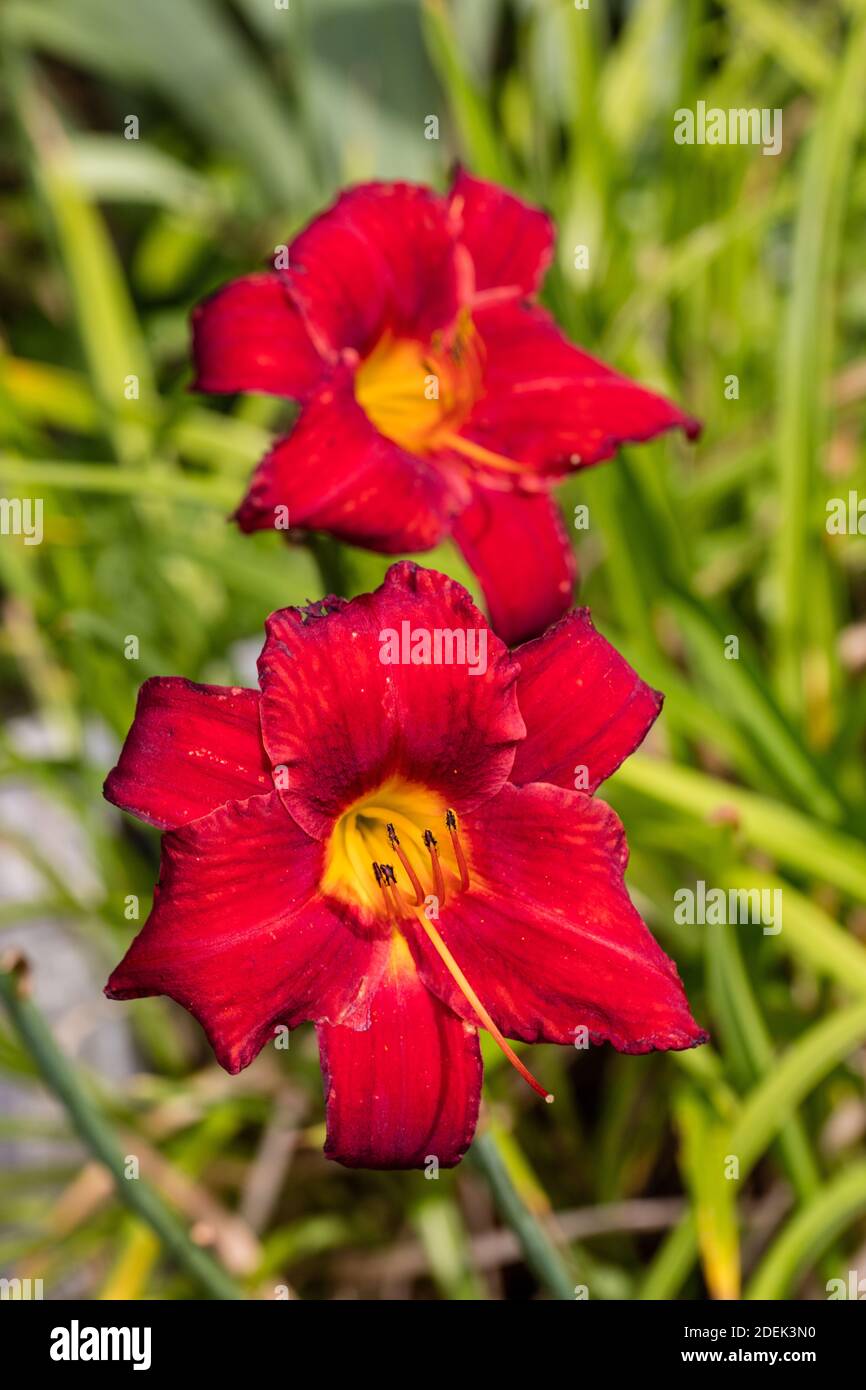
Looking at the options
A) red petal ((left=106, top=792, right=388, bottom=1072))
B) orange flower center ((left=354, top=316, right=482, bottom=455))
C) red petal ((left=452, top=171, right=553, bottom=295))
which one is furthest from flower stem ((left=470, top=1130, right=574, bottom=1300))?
red petal ((left=452, top=171, right=553, bottom=295))

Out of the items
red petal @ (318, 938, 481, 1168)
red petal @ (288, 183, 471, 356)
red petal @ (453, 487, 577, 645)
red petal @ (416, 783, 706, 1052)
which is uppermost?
red petal @ (288, 183, 471, 356)

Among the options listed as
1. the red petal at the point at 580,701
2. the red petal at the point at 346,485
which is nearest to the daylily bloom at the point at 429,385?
the red petal at the point at 346,485

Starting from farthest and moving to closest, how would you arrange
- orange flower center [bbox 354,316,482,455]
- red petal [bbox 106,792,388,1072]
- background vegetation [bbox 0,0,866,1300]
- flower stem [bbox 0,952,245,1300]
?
background vegetation [bbox 0,0,866,1300] → orange flower center [bbox 354,316,482,455] → flower stem [bbox 0,952,245,1300] → red petal [bbox 106,792,388,1072]

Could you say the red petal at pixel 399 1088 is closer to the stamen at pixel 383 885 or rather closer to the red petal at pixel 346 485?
the stamen at pixel 383 885

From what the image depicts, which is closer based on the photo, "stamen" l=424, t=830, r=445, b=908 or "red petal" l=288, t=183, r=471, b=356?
"stamen" l=424, t=830, r=445, b=908

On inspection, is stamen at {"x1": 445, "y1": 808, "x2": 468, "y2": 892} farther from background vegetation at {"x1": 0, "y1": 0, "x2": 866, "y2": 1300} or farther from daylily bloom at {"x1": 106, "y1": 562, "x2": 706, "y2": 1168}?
background vegetation at {"x1": 0, "y1": 0, "x2": 866, "y2": 1300}

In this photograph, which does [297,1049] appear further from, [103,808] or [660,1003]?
[660,1003]

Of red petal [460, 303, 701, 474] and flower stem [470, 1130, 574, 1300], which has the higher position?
red petal [460, 303, 701, 474]

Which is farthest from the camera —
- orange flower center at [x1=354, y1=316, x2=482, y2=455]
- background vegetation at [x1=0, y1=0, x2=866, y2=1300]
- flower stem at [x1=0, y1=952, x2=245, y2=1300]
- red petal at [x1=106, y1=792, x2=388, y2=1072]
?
background vegetation at [x1=0, y1=0, x2=866, y2=1300]
